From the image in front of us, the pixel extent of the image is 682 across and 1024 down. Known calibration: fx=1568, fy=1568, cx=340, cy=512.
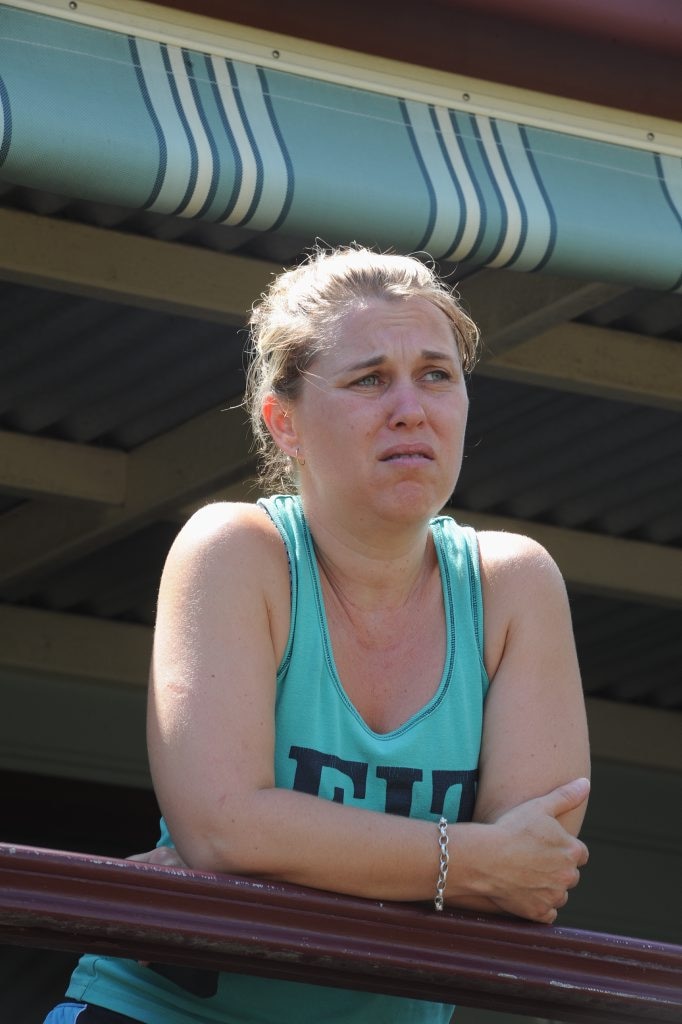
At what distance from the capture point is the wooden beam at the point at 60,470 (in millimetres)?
5484

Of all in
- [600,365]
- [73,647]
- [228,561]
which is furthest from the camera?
[73,647]

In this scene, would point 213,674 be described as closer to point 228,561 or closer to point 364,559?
point 228,561

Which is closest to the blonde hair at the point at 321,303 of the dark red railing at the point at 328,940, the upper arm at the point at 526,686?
the upper arm at the point at 526,686

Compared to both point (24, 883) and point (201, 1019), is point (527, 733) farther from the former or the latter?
point (24, 883)

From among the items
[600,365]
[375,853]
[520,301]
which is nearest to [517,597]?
[375,853]

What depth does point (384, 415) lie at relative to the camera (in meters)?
2.17

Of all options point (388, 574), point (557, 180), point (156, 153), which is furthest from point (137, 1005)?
point (557, 180)

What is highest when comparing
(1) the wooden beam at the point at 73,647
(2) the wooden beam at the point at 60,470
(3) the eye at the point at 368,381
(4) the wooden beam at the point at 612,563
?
(2) the wooden beam at the point at 60,470

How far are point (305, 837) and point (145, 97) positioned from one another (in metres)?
1.43

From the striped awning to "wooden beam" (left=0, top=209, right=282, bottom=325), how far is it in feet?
4.51

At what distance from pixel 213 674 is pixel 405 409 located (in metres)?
0.46

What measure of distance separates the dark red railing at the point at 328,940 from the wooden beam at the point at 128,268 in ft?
9.31

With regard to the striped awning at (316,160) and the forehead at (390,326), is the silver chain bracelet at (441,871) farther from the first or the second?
the striped awning at (316,160)

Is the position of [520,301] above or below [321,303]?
above
